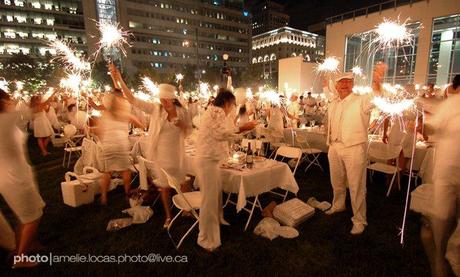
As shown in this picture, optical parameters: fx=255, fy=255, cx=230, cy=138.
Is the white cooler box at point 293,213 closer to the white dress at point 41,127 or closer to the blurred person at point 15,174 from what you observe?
the blurred person at point 15,174

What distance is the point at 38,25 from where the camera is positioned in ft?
195

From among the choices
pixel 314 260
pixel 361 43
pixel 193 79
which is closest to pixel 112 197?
pixel 314 260

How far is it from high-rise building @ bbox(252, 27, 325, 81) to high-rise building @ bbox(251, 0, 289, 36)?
1146 inches

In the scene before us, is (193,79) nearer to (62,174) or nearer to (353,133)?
(62,174)

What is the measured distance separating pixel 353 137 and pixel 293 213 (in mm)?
1557

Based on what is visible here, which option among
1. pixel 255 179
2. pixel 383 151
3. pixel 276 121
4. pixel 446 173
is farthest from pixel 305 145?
pixel 446 173

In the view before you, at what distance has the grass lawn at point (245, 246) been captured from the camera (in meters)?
3.21

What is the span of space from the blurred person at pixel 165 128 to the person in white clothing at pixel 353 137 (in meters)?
2.46

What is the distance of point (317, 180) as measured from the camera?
6.34 meters

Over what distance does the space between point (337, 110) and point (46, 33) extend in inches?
3035

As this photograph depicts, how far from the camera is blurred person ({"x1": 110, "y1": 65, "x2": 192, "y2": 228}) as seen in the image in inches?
152

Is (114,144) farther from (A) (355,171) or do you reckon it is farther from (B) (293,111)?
(B) (293,111)

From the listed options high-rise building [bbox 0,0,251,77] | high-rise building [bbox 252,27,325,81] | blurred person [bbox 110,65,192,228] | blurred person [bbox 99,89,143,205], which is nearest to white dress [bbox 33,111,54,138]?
blurred person [bbox 99,89,143,205]

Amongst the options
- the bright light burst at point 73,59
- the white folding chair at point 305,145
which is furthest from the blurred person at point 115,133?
the white folding chair at point 305,145
